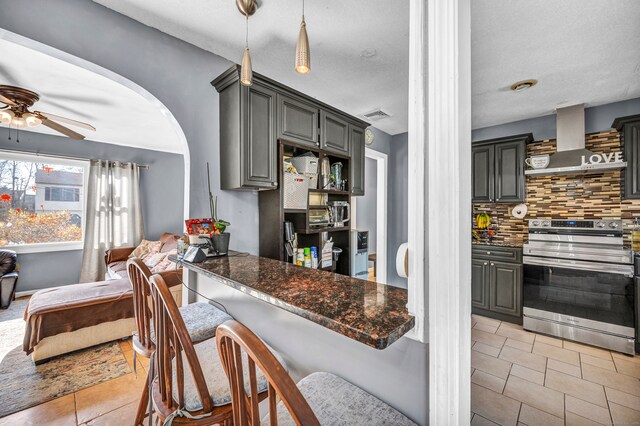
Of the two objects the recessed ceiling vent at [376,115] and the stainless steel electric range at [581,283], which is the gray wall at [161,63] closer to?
the recessed ceiling vent at [376,115]

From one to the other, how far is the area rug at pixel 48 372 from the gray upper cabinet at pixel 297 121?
2430mm

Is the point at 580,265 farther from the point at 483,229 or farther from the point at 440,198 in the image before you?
the point at 440,198

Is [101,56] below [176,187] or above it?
above

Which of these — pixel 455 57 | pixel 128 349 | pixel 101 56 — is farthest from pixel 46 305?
pixel 455 57

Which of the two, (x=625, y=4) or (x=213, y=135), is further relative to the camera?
(x=213, y=135)

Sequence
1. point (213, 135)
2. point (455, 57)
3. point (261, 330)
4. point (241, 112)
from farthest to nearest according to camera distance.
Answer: point (213, 135) → point (241, 112) → point (261, 330) → point (455, 57)

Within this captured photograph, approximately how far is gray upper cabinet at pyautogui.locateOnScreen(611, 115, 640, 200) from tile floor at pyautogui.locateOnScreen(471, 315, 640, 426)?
1.58 m

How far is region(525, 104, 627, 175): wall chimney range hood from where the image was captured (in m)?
2.92

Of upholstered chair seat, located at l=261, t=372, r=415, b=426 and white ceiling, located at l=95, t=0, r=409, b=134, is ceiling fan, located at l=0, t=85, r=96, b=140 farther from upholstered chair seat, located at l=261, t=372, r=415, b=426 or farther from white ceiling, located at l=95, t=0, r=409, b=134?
upholstered chair seat, located at l=261, t=372, r=415, b=426

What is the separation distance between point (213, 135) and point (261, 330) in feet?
4.96

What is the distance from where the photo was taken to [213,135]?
214 cm

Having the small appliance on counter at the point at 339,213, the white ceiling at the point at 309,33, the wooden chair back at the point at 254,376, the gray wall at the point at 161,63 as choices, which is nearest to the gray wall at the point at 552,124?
the white ceiling at the point at 309,33

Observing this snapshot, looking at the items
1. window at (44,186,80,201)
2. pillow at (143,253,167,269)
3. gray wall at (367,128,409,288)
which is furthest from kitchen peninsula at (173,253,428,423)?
window at (44,186,80,201)

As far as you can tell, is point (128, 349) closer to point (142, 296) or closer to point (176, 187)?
point (142, 296)
